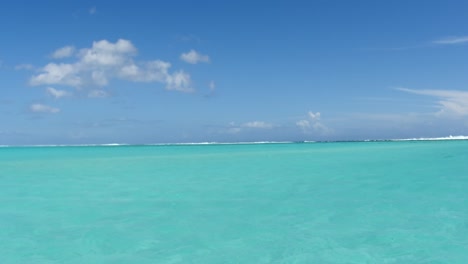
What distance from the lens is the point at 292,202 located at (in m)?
9.30

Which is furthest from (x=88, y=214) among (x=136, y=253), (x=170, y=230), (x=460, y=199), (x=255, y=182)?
(x=460, y=199)

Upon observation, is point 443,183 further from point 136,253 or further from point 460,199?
point 136,253

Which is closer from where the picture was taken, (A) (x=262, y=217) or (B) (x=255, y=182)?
(A) (x=262, y=217)

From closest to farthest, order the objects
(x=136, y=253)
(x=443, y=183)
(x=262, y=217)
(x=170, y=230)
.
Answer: (x=136, y=253), (x=170, y=230), (x=262, y=217), (x=443, y=183)

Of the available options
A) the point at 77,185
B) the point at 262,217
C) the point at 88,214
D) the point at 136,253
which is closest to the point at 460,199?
the point at 262,217

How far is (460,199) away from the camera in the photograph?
9.31m

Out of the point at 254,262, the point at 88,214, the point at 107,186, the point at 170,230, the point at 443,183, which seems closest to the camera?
the point at 254,262

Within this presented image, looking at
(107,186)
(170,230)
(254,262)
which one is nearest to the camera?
(254,262)

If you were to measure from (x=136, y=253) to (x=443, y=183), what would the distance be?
9804 mm

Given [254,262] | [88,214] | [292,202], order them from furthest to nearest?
[292,202]
[88,214]
[254,262]

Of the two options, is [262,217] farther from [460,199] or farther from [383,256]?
[460,199]

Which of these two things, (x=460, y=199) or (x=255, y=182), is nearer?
(x=460, y=199)

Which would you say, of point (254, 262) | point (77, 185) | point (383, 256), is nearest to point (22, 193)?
point (77, 185)

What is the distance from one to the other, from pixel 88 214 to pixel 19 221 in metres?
1.23
